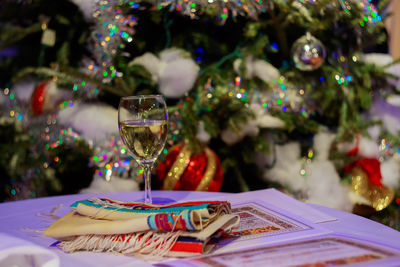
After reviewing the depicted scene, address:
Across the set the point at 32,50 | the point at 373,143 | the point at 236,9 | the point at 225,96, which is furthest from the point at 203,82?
the point at 32,50

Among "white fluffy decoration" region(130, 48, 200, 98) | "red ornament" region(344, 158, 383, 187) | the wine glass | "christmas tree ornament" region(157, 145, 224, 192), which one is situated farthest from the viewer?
"red ornament" region(344, 158, 383, 187)

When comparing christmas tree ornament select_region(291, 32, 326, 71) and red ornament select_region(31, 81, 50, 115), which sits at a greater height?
christmas tree ornament select_region(291, 32, 326, 71)

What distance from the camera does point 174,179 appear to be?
1272 mm

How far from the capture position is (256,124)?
1.41m

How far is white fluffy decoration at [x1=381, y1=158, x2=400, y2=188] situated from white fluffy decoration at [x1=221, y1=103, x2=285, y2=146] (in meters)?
0.41

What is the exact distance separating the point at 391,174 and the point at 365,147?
125 millimetres

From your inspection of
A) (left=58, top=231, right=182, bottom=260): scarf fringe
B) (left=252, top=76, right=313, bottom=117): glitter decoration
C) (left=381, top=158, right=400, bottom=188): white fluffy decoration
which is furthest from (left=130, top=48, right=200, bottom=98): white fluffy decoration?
(left=58, top=231, right=182, bottom=260): scarf fringe

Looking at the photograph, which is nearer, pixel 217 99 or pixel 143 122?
pixel 143 122

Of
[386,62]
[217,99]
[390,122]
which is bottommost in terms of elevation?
[390,122]

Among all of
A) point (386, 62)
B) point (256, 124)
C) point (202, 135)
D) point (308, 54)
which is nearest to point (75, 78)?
point (202, 135)

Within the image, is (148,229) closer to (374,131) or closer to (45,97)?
(45,97)

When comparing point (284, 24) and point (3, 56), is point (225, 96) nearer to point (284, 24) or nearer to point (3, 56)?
point (284, 24)

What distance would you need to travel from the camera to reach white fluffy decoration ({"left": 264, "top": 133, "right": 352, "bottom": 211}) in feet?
4.75

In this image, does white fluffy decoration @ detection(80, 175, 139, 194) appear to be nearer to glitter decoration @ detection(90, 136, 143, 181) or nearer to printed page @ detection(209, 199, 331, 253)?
glitter decoration @ detection(90, 136, 143, 181)
